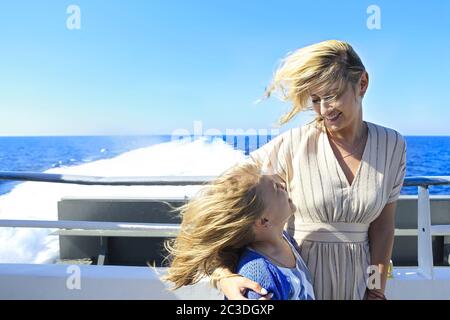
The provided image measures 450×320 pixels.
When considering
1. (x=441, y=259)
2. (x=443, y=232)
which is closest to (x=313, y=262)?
(x=443, y=232)

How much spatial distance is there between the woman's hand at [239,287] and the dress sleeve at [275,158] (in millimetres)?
258

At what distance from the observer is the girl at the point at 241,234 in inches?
30.9

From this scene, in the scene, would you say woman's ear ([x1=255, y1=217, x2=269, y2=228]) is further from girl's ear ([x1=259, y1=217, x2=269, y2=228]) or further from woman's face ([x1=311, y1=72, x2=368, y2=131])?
woman's face ([x1=311, y1=72, x2=368, y2=131])

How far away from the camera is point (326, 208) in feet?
2.89

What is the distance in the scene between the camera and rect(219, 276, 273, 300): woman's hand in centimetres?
73

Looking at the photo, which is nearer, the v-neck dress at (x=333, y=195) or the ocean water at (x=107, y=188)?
the v-neck dress at (x=333, y=195)

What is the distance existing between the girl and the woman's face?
180 mm

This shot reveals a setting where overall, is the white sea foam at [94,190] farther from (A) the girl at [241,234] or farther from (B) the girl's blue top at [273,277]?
(B) the girl's blue top at [273,277]

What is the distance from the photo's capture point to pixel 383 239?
0.94 metres

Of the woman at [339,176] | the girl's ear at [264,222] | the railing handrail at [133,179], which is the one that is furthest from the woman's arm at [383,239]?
the railing handrail at [133,179]

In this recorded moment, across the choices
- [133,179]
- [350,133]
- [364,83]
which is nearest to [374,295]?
[350,133]

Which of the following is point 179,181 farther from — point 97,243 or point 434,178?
point 97,243

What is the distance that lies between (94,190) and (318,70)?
9.24 meters
